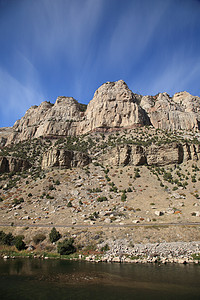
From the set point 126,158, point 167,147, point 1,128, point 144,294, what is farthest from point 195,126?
point 1,128

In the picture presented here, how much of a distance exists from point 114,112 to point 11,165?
5064 centimetres

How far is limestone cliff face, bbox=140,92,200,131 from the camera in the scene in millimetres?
83988

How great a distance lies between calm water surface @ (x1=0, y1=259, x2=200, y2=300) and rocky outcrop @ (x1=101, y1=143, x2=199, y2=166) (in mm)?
39503

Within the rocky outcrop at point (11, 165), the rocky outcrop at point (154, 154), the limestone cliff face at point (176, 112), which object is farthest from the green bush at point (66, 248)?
the limestone cliff face at point (176, 112)

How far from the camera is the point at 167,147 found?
54.3 metres

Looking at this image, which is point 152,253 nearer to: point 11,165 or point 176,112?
point 11,165

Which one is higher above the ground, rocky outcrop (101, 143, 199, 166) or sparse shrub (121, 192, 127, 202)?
rocky outcrop (101, 143, 199, 166)

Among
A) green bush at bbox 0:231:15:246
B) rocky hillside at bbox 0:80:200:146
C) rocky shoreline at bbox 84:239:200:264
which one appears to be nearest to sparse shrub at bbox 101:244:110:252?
rocky shoreline at bbox 84:239:200:264

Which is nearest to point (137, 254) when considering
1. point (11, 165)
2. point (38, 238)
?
point (38, 238)

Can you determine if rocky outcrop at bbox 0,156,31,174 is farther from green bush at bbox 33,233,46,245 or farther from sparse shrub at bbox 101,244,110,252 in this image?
sparse shrub at bbox 101,244,110,252

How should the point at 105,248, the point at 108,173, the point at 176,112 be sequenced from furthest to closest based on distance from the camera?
the point at 176,112
the point at 108,173
the point at 105,248

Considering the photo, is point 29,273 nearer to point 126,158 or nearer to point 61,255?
point 61,255

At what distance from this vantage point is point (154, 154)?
5559 cm

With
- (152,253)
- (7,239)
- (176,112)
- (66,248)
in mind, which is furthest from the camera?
(176,112)
